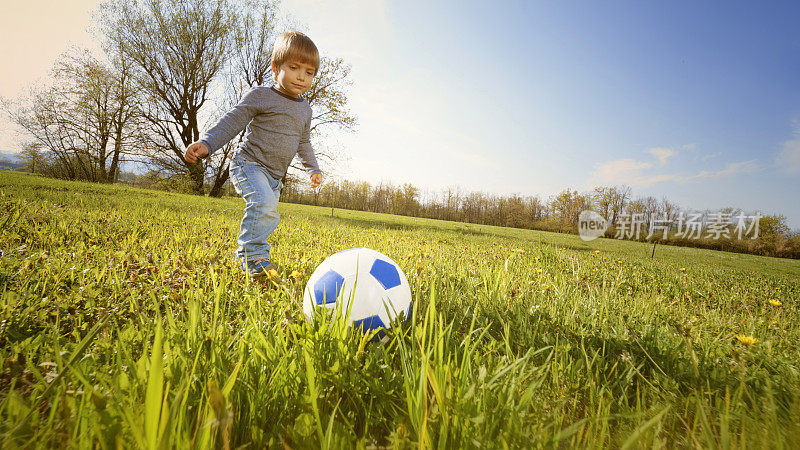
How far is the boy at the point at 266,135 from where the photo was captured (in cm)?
314

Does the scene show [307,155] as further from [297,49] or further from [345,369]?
[345,369]

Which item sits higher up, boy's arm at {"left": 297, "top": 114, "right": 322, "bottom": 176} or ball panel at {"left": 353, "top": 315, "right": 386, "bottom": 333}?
boy's arm at {"left": 297, "top": 114, "right": 322, "bottom": 176}

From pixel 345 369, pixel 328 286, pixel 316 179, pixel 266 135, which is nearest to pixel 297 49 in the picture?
pixel 266 135

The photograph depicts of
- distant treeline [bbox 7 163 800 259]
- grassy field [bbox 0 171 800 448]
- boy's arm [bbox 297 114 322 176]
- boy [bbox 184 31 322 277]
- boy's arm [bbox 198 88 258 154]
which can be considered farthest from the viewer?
distant treeline [bbox 7 163 800 259]

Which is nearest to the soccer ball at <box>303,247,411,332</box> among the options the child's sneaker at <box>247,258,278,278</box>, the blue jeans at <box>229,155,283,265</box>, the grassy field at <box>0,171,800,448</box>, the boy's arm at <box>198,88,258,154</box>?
the grassy field at <box>0,171,800,448</box>

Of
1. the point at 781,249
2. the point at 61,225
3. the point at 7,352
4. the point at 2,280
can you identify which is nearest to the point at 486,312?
the point at 7,352

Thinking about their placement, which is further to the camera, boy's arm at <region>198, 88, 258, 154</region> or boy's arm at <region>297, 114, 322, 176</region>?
boy's arm at <region>297, 114, 322, 176</region>

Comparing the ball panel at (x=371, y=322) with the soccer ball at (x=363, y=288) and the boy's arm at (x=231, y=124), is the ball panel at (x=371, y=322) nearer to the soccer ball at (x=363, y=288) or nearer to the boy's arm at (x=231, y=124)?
the soccer ball at (x=363, y=288)

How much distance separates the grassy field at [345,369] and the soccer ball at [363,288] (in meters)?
0.14

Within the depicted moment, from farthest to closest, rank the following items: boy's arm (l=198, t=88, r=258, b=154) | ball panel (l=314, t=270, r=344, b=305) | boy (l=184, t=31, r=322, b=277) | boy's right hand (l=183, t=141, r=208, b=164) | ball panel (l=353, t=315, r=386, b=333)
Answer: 1. boy (l=184, t=31, r=322, b=277)
2. boy's arm (l=198, t=88, r=258, b=154)
3. boy's right hand (l=183, t=141, r=208, b=164)
4. ball panel (l=314, t=270, r=344, b=305)
5. ball panel (l=353, t=315, r=386, b=333)

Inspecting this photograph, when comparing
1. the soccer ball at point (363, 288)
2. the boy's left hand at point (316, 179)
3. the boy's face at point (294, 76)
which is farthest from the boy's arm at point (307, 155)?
the soccer ball at point (363, 288)

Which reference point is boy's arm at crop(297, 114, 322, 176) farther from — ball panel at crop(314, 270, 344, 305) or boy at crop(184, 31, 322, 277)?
ball panel at crop(314, 270, 344, 305)

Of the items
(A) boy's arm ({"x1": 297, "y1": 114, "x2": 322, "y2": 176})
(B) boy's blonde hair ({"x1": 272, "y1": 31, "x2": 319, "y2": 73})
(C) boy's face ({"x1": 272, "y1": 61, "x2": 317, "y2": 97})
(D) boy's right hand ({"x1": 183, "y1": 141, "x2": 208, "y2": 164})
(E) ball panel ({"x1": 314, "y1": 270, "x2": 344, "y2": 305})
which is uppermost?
(B) boy's blonde hair ({"x1": 272, "y1": 31, "x2": 319, "y2": 73})

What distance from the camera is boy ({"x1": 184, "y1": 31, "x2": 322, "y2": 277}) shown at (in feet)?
10.3
